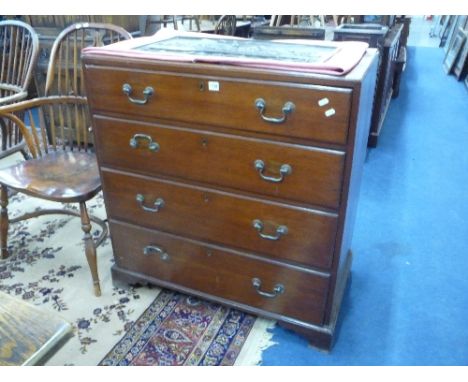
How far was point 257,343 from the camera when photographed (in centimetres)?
144

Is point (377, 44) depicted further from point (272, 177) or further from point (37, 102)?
point (37, 102)

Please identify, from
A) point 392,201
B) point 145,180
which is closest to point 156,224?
point 145,180

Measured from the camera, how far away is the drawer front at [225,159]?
1111 millimetres

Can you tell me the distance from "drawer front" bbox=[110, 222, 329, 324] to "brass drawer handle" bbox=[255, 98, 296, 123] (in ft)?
1.61

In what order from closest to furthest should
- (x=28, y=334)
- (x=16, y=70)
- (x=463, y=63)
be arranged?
(x=28, y=334)
(x=16, y=70)
(x=463, y=63)

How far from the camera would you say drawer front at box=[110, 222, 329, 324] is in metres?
1.33

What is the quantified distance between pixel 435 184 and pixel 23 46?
7.82ft

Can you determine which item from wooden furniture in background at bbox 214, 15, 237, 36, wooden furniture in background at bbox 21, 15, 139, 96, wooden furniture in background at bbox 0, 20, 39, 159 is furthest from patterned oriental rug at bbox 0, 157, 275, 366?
wooden furniture in background at bbox 214, 15, 237, 36

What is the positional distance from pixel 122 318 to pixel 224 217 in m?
0.60

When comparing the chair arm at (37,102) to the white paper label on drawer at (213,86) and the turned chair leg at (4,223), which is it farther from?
the white paper label on drawer at (213,86)

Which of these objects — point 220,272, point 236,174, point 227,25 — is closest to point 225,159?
point 236,174

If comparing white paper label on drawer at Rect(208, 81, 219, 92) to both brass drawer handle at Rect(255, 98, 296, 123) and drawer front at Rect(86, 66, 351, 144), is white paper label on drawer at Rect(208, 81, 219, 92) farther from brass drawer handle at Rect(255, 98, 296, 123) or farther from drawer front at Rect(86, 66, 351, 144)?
brass drawer handle at Rect(255, 98, 296, 123)

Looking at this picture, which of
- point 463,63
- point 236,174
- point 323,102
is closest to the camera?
point 323,102

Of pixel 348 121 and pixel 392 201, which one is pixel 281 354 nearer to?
pixel 348 121
